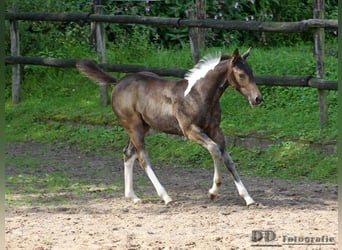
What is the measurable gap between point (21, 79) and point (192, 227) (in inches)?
314

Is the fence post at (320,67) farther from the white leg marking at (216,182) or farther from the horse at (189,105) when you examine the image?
the white leg marking at (216,182)

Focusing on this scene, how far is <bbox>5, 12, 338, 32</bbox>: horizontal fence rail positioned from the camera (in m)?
10.8

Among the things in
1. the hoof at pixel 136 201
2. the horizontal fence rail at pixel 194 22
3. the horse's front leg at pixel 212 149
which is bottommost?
the hoof at pixel 136 201

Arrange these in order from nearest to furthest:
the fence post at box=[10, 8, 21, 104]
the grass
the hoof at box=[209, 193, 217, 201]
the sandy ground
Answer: the sandy ground
the hoof at box=[209, 193, 217, 201]
the grass
the fence post at box=[10, 8, 21, 104]

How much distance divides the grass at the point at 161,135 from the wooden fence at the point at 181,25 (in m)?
0.47

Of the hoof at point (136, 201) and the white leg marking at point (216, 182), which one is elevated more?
the white leg marking at point (216, 182)

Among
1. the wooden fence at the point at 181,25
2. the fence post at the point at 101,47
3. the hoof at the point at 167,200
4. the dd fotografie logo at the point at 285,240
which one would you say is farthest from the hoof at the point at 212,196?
the fence post at the point at 101,47

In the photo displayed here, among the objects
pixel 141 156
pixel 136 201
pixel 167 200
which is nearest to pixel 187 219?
pixel 167 200

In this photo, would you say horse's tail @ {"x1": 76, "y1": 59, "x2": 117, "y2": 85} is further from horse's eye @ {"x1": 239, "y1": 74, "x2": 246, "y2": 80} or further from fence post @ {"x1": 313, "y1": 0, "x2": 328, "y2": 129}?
fence post @ {"x1": 313, "y1": 0, "x2": 328, "y2": 129}

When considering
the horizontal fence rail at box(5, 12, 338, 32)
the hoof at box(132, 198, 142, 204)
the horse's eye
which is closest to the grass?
the hoof at box(132, 198, 142, 204)

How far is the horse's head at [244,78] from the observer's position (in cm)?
827

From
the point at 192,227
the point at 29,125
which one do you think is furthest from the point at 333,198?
the point at 29,125

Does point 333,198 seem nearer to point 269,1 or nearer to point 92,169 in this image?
point 92,169

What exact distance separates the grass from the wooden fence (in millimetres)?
474
